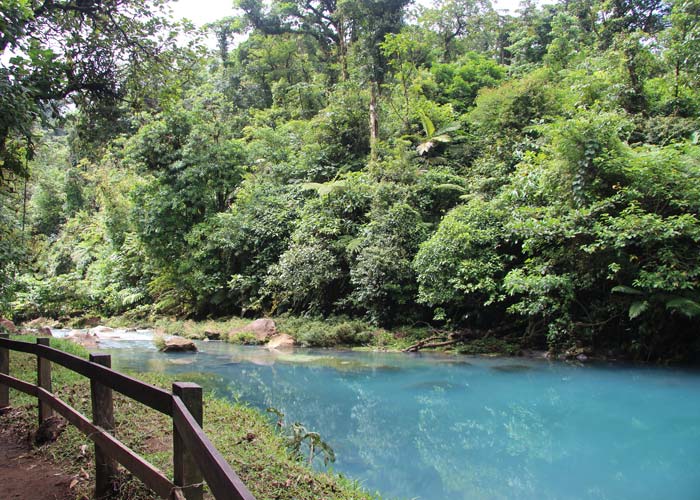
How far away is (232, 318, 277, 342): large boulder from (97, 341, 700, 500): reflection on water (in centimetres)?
305

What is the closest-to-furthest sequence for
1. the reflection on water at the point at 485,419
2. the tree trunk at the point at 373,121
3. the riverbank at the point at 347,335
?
the reflection on water at the point at 485,419 → the riverbank at the point at 347,335 → the tree trunk at the point at 373,121

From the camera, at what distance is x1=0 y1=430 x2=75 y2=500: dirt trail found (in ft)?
10.9

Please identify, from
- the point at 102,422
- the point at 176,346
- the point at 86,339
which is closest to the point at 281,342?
the point at 176,346

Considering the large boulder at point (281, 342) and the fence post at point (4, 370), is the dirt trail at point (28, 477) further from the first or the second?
the large boulder at point (281, 342)

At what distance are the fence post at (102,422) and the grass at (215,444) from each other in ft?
0.29

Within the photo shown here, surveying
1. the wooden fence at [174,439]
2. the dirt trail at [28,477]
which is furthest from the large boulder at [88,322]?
the wooden fence at [174,439]

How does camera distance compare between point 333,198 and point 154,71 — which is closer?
point 154,71

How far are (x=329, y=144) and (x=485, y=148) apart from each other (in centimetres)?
637

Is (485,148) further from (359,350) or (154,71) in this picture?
(154,71)

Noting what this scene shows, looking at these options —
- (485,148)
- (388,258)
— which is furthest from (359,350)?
(485,148)

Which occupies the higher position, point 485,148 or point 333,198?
point 485,148

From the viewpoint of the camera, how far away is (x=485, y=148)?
1638 cm

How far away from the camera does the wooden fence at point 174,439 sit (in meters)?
1.70

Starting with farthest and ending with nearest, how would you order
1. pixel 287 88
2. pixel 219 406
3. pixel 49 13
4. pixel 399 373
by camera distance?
pixel 287 88, pixel 399 373, pixel 49 13, pixel 219 406
